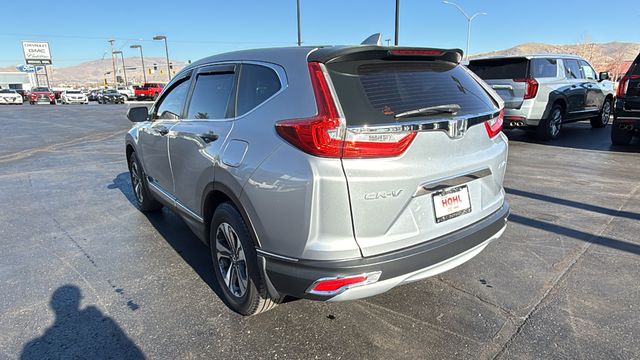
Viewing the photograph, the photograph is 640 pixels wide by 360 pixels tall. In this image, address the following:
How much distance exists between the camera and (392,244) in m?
2.13

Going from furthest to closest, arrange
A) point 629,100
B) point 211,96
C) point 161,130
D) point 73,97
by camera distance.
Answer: point 73,97 < point 629,100 < point 161,130 < point 211,96

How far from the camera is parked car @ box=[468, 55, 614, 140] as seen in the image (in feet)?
29.0

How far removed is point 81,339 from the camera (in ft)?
8.25

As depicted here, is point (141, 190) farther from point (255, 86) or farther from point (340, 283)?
point (340, 283)

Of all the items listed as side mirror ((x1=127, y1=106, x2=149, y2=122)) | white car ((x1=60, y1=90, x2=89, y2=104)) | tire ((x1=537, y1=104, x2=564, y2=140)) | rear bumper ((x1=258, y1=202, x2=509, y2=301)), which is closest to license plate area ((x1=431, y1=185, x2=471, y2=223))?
rear bumper ((x1=258, y1=202, x2=509, y2=301))

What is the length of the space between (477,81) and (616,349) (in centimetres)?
191

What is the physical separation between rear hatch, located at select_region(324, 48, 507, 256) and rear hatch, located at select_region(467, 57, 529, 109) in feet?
23.4

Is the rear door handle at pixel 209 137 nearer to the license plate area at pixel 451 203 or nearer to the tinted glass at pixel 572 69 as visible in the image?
the license plate area at pixel 451 203

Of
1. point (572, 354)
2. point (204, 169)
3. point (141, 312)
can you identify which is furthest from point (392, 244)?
point (141, 312)

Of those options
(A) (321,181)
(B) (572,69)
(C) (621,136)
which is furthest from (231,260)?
(B) (572,69)

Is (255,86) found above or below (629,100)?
above

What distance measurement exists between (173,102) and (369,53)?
2243 millimetres

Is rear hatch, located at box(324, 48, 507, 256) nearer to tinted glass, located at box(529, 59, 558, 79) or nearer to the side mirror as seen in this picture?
the side mirror

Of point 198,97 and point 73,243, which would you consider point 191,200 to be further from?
point 73,243
